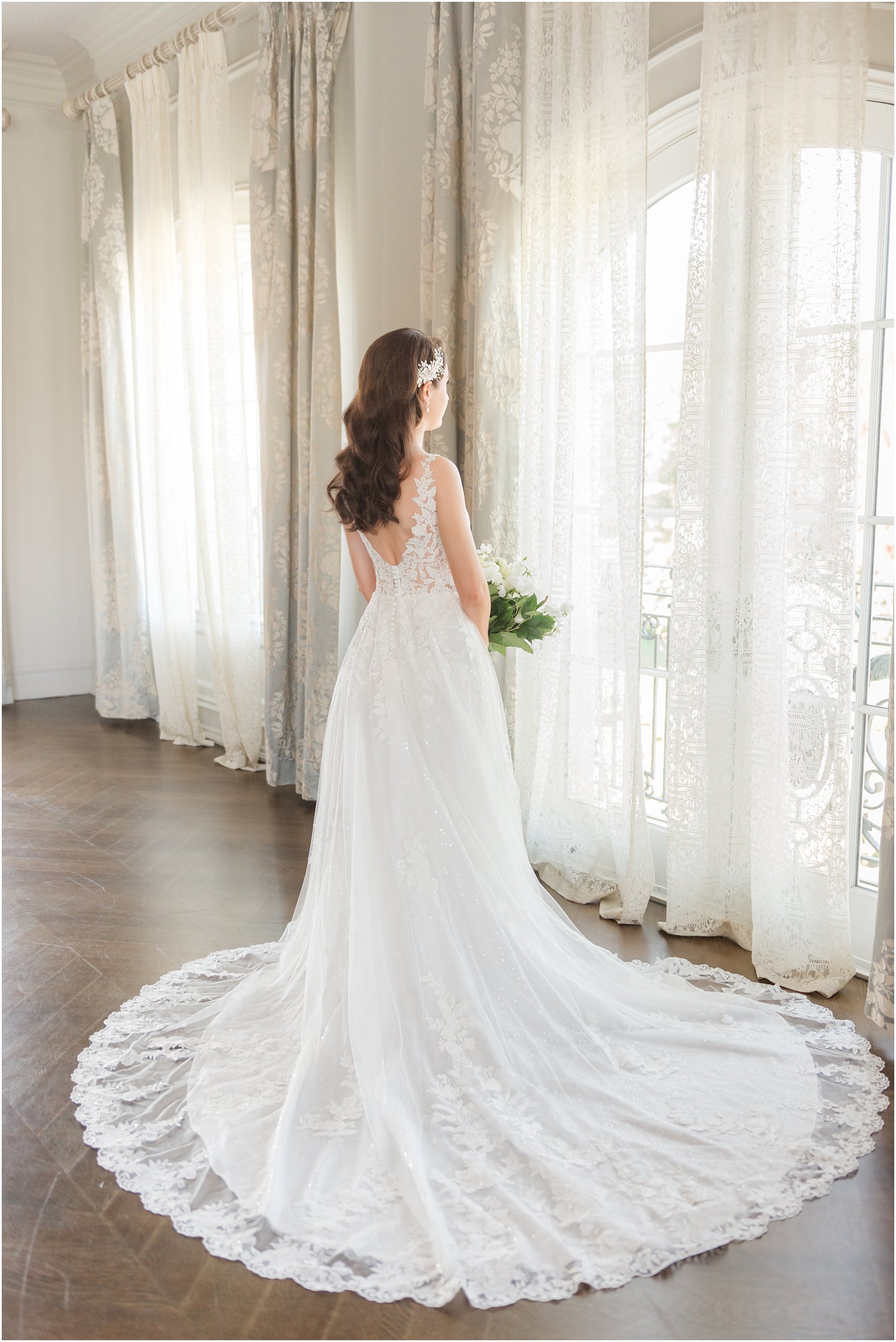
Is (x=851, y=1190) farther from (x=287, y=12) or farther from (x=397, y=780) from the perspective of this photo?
(x=287, y=12)

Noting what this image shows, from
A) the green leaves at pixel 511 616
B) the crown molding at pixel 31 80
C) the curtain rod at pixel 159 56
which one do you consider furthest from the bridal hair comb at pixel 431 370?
the crown molding at pixel 31 80

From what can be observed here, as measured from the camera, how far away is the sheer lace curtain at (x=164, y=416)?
21.2 ft

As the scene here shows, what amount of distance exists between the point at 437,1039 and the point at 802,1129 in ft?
2.84

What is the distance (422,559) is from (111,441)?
4.86m

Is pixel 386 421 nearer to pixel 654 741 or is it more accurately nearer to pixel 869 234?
pixel 869 234

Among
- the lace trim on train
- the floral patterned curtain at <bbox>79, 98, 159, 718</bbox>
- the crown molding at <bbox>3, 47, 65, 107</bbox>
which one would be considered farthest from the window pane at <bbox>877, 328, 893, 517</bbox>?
the crown molding at <bbox>3, 47, 65, 107</bbox>

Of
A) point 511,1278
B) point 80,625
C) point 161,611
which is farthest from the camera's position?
point 80,625

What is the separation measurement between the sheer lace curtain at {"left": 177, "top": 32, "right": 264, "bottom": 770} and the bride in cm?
299

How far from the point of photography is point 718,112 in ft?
10.9

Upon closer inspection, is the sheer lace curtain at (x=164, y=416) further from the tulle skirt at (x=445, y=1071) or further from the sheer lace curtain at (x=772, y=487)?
the sheer lace curtain at (x=772, y=487)

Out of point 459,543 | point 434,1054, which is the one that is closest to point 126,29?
point 459,543

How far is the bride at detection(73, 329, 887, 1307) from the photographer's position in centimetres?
212

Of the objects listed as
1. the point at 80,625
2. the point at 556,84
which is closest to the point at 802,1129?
the point at 556,84

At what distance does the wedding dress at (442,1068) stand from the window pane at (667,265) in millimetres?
1723
